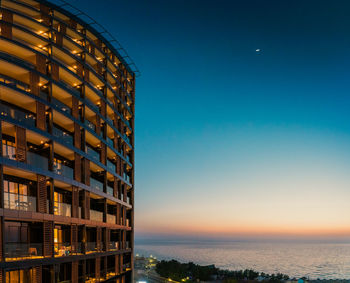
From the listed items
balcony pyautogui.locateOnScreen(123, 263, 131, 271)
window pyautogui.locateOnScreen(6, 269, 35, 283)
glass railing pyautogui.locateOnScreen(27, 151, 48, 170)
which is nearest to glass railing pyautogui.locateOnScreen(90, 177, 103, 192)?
glass railing pyautogui.locateOnScreen(27, 151, 48, 170)

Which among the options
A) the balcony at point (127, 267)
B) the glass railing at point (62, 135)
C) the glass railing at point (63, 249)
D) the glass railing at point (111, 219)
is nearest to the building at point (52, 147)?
the glass railing at point (63, 249)

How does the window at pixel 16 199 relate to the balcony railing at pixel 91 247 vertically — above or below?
above

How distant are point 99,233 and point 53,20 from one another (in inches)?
768

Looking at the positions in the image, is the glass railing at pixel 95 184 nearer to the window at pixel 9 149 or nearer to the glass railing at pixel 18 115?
the glass railing at pixel 18 115

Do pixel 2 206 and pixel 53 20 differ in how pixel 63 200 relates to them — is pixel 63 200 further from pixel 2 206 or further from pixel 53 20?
pixel 53 20

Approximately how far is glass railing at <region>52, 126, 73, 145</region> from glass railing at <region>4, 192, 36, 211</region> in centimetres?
550

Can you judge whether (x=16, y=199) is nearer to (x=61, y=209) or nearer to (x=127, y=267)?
(x=61, y=209)

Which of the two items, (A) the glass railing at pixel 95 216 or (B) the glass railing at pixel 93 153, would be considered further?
(B) the glass railing at pixel 93 153

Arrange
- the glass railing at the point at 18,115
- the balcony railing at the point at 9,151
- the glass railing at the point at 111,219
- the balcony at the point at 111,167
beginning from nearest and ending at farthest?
the glass railing at the point at 18,115 < the balcony railing at the point at 9,151 < the glass railing at the point at 111,219 < the balcony at the point at 111,167

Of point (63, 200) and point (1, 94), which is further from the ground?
point (1, 94)

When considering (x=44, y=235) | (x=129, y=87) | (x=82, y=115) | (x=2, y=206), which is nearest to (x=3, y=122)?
(x=2, y=206)

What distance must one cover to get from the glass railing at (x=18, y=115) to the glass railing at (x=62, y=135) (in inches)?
94.4

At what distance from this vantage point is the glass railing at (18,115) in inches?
830

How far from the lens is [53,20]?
95.2ft
